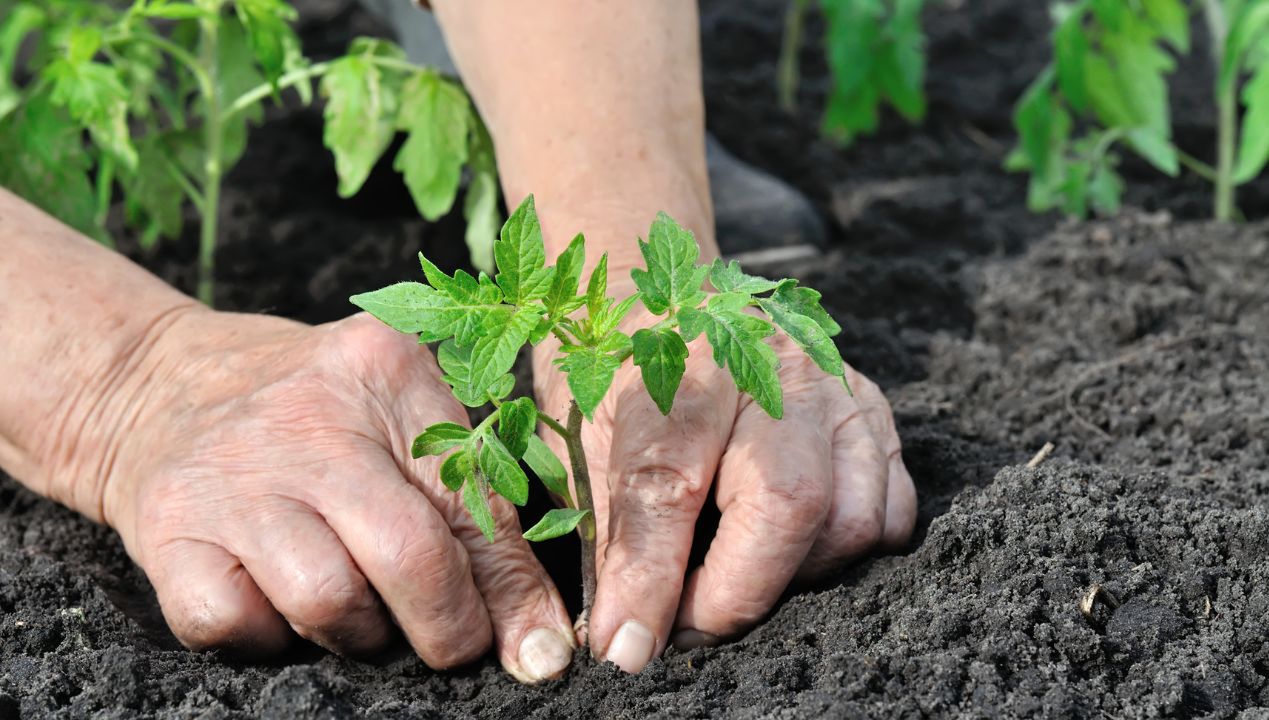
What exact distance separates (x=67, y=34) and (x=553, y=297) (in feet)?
4.72

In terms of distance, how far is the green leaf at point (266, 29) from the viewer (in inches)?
89.0

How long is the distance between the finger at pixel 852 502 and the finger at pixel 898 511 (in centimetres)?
2

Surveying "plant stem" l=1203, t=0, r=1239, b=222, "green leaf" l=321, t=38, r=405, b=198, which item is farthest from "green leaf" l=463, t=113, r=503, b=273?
"plant stem" l=1203, t=0, r=1239, b=222

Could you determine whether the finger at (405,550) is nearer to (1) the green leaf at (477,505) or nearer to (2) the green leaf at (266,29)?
(1) the green leaf at (477,505)

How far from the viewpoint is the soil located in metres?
1.57

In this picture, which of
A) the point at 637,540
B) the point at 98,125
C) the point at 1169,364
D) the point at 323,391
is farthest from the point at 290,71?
the point at 1169,364

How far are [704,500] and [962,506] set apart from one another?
0.39m

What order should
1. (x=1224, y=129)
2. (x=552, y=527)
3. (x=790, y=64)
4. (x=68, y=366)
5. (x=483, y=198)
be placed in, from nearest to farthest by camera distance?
(x=552, y=527), (x=68, y=366), (x=483, y=198), (x=1224, y=129), (x=790, y=64)

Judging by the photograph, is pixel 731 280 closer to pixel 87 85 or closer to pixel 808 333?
pixel 808 333

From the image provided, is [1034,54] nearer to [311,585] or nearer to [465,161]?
[465,161]

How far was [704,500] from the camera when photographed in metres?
1.71

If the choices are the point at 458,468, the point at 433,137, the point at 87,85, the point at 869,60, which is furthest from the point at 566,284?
the point at 869,60

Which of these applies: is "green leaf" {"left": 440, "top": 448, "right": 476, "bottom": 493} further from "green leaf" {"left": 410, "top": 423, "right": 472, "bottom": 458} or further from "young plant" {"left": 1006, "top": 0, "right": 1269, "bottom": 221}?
"young plant" {"left": 1006, "top": 0, "right": 1269, "bottom": 221}

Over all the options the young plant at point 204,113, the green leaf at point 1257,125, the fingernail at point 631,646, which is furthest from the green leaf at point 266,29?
the green leaf at point 1257,125
